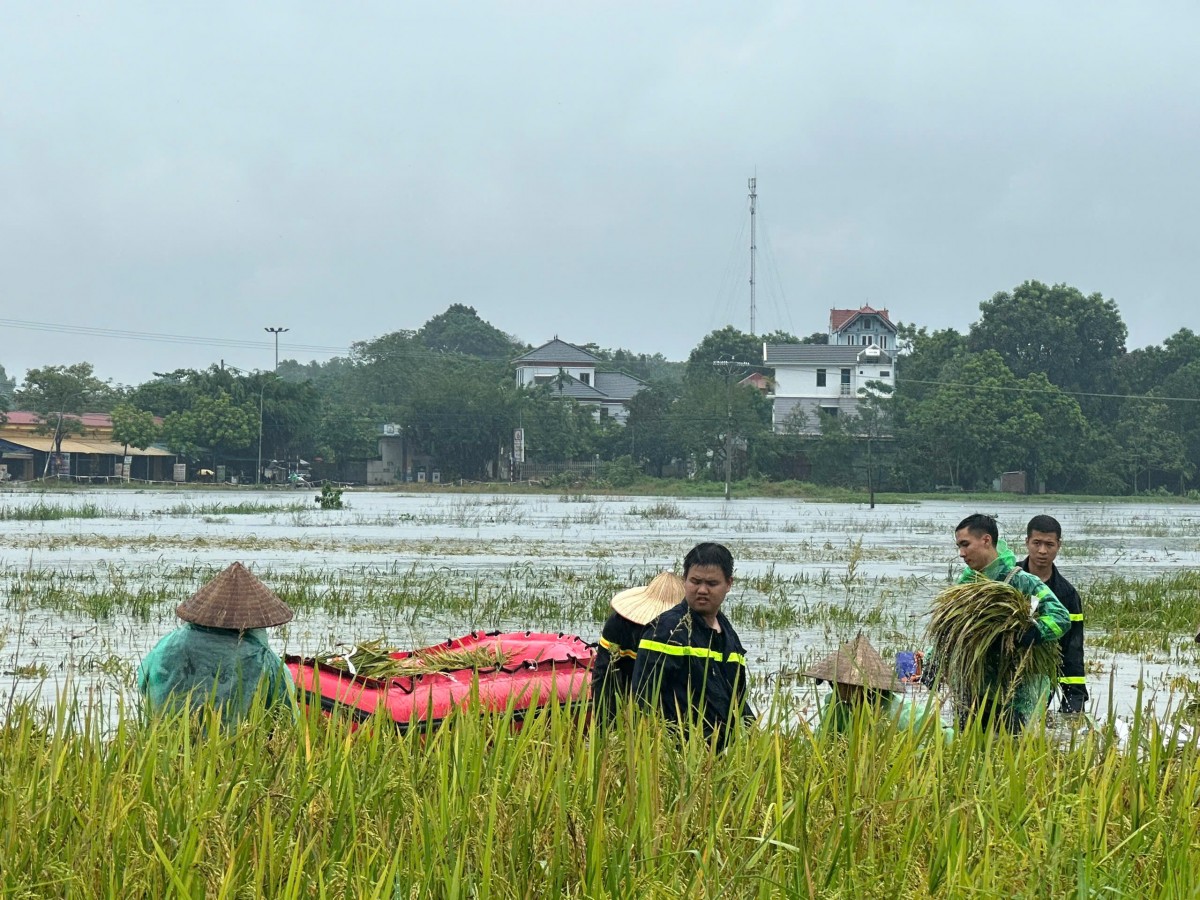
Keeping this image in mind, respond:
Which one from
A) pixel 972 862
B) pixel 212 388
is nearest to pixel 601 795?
pixel 972 862

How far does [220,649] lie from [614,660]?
61.2 inches

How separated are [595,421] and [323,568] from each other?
55.3m

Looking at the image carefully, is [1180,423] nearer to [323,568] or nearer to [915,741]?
[323,568]

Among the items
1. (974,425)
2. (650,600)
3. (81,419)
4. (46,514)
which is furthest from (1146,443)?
(650,600)

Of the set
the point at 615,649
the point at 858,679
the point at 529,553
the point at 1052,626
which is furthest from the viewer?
the point at 529,553

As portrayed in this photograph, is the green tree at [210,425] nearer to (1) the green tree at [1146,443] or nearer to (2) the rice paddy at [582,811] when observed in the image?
(1) the green tree at [1146,443]

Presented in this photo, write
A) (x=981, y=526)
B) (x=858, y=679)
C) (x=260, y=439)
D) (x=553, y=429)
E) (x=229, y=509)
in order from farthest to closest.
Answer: (x=553, y=429) < (x=260, y=439) < (x=229, y=509) < (x=981, y=526) < (x=858, y=679)

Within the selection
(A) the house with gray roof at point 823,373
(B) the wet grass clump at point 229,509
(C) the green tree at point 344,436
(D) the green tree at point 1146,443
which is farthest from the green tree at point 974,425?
(B) the wet grass clump at point 229,509

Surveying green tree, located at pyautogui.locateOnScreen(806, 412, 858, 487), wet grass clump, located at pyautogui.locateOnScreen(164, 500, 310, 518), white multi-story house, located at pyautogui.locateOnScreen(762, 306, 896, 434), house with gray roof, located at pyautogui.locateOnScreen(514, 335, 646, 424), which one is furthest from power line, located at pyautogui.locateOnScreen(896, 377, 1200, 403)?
wet grass clump, located at pyautogui.locateOnScreen(164, 500, 310, 518)

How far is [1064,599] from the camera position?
6688 millimetres

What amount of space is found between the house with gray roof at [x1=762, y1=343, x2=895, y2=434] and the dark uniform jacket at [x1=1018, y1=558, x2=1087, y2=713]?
7251 centimetres

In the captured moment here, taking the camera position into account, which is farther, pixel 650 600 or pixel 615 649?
pixel 650 600

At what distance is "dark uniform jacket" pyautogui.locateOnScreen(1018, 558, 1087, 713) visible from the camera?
258 inches

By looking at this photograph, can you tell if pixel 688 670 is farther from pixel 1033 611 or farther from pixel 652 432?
pixel 652 432
